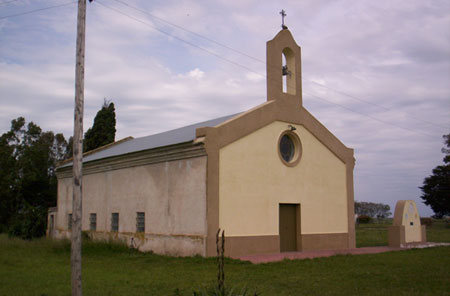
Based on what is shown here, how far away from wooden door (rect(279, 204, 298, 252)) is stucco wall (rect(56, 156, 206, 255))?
4084mm

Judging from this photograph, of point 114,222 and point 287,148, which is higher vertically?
point 287,148

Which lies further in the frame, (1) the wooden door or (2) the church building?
(1) the wooden door

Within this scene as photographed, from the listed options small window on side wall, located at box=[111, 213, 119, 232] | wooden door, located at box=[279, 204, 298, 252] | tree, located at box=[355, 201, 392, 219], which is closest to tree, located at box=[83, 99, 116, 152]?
small window on side wall, located at box=[111, 213, 119, 232]

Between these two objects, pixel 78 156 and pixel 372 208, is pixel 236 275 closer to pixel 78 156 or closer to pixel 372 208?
pixel 78 156

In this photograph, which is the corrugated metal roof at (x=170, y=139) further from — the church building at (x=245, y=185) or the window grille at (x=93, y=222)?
the window grille at (x=93, y=222)

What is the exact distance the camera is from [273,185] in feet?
61.9

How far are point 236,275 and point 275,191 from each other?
6.43 meters

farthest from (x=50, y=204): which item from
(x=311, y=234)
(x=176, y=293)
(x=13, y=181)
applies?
(x=176, y=293)

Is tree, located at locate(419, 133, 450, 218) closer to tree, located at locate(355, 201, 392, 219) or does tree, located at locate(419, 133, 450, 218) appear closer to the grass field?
the grass field

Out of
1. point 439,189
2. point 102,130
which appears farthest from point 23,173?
point 439,189

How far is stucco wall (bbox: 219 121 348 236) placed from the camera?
17.5m

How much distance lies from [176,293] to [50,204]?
120 feet

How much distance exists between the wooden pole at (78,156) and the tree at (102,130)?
30.8 meters

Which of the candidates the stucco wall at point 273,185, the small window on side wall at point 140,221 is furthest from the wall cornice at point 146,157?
the small window on side wall at point 140,221
